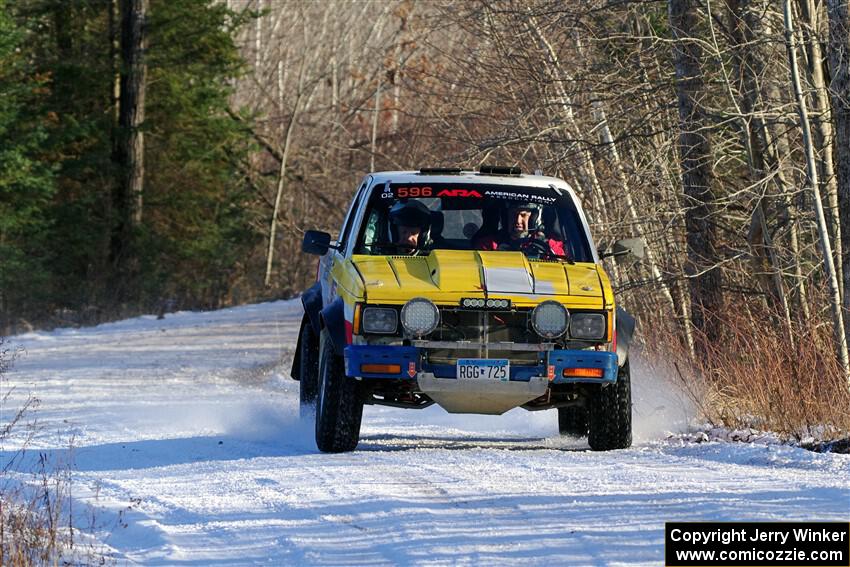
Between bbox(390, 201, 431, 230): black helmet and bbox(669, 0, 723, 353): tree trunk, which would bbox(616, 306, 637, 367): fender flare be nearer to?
bbox(390, 201, 431, 230): black helmet

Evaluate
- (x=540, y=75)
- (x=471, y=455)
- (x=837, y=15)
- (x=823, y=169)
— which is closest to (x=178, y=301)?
(x=540, y=75)

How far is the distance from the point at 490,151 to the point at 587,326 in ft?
27.0

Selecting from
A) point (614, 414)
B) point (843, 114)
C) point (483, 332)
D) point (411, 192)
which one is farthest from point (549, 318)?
point (843, 114)

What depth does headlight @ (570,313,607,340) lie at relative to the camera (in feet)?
33.2

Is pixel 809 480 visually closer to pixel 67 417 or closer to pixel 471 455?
pixel 471 455

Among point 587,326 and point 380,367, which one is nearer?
point 380,367

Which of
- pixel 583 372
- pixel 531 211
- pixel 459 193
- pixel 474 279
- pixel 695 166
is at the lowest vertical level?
pixel 583 372

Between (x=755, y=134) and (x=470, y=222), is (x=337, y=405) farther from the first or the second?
(x=755, y=134)

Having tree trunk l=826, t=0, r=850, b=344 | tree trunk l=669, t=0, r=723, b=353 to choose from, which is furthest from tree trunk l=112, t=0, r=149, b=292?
tree trunk l=826, t=0, r=850, b=344

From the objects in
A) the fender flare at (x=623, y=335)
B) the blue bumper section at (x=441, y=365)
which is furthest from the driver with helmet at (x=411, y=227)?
the fender flare at (x=623, y=335)

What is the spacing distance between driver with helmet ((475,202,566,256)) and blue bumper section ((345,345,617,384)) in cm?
128

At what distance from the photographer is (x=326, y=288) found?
11.9 metres

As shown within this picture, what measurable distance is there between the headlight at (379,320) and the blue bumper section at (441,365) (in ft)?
0.43

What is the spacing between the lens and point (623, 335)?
10445 mm
